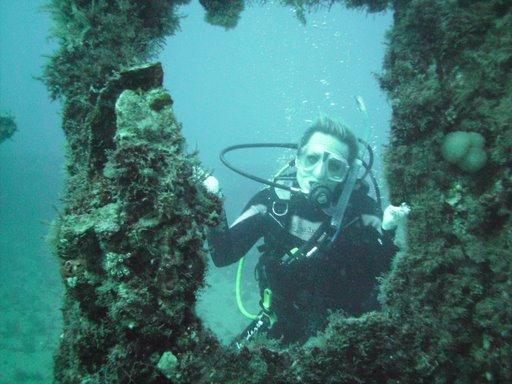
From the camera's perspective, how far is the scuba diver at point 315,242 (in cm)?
454

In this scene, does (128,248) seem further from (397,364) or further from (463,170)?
(463,170)

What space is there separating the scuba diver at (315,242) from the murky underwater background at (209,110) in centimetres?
75

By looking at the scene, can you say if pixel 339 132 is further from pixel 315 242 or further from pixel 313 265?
pixel 313 265

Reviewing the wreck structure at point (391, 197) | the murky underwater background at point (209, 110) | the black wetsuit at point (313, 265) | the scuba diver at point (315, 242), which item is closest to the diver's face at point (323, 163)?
the scuba diver at point (315, 242)

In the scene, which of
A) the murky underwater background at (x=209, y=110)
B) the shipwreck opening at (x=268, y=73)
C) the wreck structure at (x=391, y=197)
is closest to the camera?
the wreck structure at (x=391, y=197)

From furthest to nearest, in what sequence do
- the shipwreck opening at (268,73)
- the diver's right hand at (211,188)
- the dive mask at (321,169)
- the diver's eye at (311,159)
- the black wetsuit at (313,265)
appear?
the shipwreck opening at (268,73) → the diver's eye at (311,159) → the dive mask at (321,169) → the black wetsuit at (313,265) → the diver's right hand at (211,188)

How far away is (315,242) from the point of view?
4598 mm

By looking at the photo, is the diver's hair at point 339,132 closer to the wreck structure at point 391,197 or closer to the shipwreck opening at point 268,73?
the wreck structure at point 391,197

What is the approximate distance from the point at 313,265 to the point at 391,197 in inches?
88.0

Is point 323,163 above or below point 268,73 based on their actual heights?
below

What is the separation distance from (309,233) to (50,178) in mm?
33047

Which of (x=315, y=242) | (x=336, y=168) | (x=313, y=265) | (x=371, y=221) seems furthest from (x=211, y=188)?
(x=336, y=168)

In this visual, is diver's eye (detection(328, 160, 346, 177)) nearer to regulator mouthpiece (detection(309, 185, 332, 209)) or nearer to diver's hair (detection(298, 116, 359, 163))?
diver's hair (detection(298, 116, 359, 163))

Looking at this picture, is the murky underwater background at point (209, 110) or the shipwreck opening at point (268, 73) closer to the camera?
the murky underwater background at point (209, 110)
